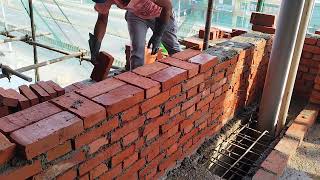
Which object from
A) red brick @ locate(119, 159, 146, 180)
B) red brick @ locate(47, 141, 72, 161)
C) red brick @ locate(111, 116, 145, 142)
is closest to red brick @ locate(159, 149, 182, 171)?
red brick @ locate(119, 159, 146, 180)

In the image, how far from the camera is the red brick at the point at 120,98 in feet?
5.89

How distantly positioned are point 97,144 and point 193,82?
1017mm

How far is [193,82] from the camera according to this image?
2465mm

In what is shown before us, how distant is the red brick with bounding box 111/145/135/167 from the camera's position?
199 cm

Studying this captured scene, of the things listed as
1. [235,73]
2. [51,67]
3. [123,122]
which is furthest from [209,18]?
[51,67]

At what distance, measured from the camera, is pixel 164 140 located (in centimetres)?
241

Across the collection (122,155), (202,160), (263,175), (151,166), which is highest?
(122,155)

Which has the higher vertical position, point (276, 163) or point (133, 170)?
point (133, 170)

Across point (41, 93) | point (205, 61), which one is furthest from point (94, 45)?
point (205, 61)

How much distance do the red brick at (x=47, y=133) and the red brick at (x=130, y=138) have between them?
43cm

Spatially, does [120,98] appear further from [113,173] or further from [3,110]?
[3,110]

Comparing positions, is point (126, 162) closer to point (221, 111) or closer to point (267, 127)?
point (221, 111)

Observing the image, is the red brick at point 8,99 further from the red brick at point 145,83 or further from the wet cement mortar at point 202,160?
the wet cement mortar at point 202,160

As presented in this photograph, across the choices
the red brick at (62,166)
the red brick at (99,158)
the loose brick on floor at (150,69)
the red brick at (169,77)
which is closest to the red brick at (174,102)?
the red brick at (169,77)
